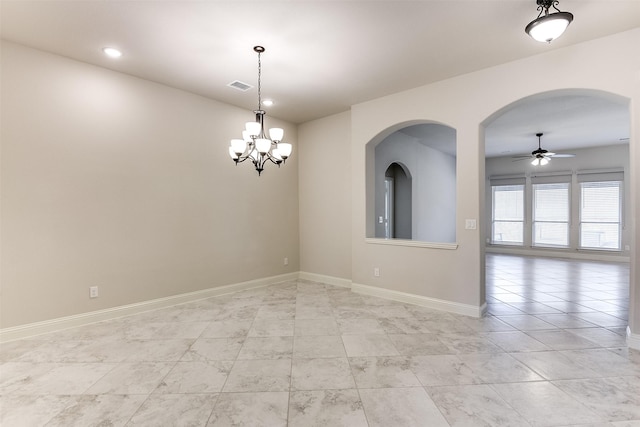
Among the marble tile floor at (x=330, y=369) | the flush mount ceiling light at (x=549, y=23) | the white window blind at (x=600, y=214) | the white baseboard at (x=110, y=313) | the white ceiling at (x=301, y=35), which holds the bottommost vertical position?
the marble tile floor at (x=330, y=369)

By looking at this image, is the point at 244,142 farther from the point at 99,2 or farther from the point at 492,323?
the point at 492,323

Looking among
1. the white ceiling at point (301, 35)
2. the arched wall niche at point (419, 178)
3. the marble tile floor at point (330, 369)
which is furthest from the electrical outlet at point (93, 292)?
the arched wall niche at point (419, 178)

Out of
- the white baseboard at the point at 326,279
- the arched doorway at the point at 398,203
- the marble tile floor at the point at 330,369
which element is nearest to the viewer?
the marble tile floor at the point at 330,369

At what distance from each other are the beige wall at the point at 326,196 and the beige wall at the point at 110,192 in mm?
1064

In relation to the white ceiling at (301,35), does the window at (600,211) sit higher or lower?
lower

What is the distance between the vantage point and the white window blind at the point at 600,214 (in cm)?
794

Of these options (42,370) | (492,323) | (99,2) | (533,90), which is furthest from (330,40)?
(42,370)

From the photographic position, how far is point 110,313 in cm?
370

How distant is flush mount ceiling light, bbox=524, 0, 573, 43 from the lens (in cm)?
222

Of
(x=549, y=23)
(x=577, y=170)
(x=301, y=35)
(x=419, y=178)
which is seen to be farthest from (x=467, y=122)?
(x=577, y=170)

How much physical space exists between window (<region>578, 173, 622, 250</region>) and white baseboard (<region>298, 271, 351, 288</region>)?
7461 millimetres

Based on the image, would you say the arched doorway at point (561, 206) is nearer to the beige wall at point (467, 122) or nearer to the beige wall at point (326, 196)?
the beige wall at point (467, 122)

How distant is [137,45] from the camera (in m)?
3.14

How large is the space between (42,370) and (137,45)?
10.4 feet
